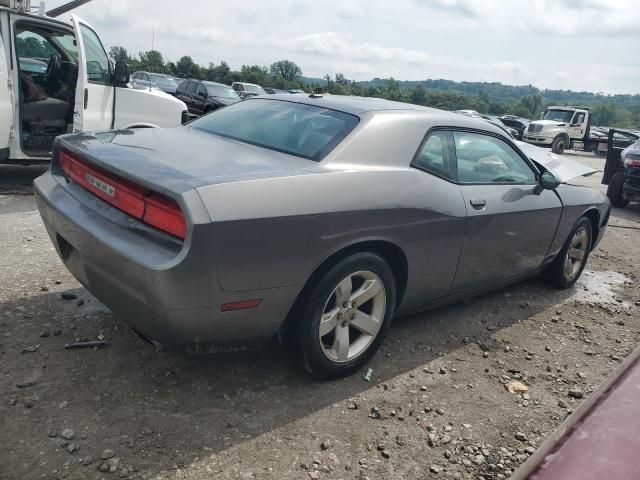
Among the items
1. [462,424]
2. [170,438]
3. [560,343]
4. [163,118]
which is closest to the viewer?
[170,438]

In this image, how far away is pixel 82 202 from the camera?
2.86m

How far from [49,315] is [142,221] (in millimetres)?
1370

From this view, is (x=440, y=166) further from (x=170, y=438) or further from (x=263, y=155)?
(x=170, y=438)

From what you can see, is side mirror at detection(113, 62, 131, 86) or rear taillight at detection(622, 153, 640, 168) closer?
side mirror at detection(113, 62, 131, 86)

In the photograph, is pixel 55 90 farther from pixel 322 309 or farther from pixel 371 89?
pixel 371 89

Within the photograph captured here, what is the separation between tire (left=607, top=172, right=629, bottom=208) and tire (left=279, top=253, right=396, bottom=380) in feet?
27.7

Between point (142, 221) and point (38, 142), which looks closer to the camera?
point (142, 221)

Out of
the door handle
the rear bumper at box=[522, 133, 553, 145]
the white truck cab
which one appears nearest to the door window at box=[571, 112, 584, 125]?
the white truck cab

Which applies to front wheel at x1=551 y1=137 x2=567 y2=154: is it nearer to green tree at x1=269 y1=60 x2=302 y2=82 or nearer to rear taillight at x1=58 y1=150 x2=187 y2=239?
rear taillight at x1=58 y1=150 x2=187 y2=239

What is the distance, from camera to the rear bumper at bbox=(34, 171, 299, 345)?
7.47 feet

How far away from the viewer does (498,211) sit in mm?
3672

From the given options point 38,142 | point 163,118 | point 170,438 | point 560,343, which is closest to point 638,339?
point 560,343

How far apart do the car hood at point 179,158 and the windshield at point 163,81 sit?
22364mm

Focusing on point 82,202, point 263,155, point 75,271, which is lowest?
point 75,271
